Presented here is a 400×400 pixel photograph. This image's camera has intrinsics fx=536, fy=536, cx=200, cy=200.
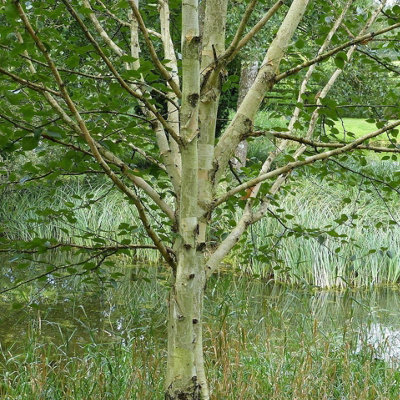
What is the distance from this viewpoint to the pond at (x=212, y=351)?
8.58 ft

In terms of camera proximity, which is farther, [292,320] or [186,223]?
[292,320]

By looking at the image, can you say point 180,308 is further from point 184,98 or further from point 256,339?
point 256,339

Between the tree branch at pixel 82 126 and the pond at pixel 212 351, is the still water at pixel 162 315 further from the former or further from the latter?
the tree branch at pixel 82 126

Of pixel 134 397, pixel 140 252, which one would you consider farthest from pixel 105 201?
pixel 134 397

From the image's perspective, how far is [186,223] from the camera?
4.54 ft

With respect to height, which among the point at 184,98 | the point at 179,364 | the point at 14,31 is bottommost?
the point at 179,364

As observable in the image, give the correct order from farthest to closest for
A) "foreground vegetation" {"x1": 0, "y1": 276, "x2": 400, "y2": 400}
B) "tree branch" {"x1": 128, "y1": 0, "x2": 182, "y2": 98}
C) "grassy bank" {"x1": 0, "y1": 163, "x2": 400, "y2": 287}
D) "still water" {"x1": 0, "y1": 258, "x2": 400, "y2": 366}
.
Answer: "grassy bank" {"x1": 0, "y1": 163, "x2": 400, "y2": 287}
"still water" {"x1": 0, "y1": 258, "x2": 400, "y2": 366}
"foreground vegetation" {"x1": 0, "y1": 276, "x2": 400, "y2": 400}
"tree branch" {"x1": 128, "y1": 0, "x2": 182, "y2": 98}

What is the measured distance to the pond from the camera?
262 centimetres

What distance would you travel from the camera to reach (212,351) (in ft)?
11.7

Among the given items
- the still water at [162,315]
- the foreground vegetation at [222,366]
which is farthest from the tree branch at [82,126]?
the still water at [162,315]

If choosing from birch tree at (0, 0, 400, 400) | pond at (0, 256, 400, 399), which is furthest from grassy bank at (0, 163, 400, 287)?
birch tree at (0, 0, 400, 400)

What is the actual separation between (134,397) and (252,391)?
56 centimetres

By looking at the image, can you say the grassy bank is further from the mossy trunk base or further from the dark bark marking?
the dark bark marking

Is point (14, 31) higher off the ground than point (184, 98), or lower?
higher
